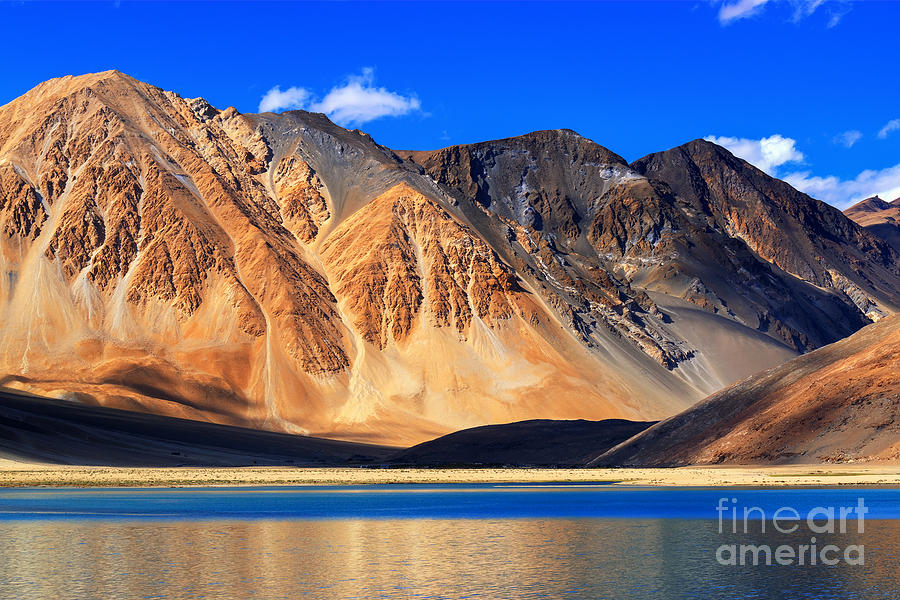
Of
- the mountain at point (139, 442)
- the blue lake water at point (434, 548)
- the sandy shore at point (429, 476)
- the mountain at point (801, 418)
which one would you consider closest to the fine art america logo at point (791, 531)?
the blue lake water at point (434, 548)

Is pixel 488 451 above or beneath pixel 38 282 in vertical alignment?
beneath

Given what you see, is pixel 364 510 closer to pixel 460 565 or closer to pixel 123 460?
pixel 460 565

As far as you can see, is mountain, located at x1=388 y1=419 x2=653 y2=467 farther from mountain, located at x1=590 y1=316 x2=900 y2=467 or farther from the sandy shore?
the sandy shore

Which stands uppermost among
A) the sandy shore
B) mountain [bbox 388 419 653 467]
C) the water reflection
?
mountain [bbox 388 419 653 467]

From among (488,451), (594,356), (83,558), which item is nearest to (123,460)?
(488,451)

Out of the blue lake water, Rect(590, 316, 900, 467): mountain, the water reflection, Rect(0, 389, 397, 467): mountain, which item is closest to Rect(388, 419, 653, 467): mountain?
Rect(0, 389, 397, 467): mountain

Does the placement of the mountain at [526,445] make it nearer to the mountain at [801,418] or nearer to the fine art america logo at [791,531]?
the mountain at [801,418]

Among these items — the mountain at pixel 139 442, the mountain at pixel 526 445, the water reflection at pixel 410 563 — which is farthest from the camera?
the mountain at pixel 526 445
